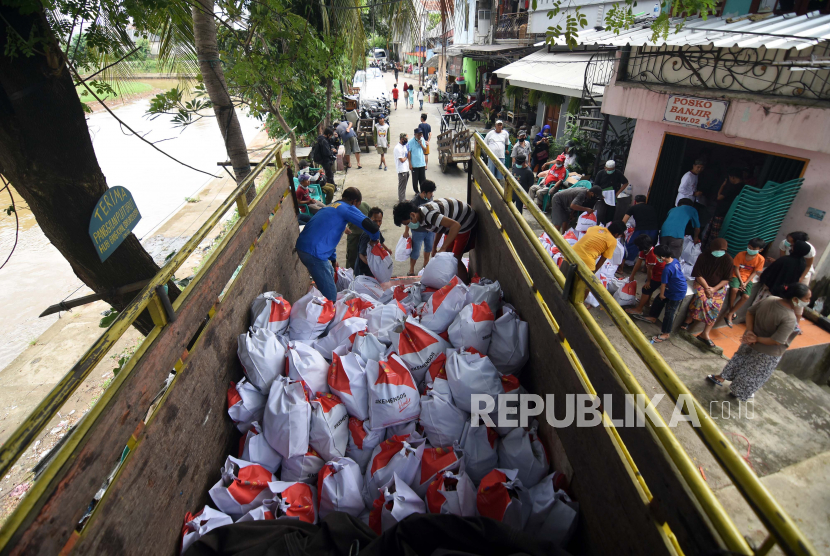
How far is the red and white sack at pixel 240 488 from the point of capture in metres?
1.95

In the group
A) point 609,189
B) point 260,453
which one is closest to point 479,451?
point 260,453

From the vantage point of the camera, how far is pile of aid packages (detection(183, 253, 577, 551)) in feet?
6.22

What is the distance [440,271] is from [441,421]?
1645mm

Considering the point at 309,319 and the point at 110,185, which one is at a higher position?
the point at 309,319

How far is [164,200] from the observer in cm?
1347

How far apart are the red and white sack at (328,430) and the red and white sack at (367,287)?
1761 mm

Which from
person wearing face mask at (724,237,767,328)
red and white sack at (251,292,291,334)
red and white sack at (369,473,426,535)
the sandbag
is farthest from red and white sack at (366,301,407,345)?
person wearing face mask at (724,237,767,328)

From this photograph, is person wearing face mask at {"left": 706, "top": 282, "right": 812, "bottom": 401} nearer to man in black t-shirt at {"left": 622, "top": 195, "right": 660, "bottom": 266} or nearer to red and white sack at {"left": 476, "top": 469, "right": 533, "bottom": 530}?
man in black t-shirt at {"left": 622, "top": 195, "right": 660, "bottom": 266}

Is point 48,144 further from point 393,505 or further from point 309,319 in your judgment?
point 393,505

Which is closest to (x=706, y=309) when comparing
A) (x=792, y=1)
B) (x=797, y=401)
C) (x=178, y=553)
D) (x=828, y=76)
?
(x=797, y=401)

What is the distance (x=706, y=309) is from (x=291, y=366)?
4.56 metres

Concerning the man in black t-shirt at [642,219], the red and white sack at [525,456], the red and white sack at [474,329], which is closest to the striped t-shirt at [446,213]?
the red and white sack at [474,329]

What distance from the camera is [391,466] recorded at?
2.09 m

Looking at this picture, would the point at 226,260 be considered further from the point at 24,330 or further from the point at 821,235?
the point at 24,330
